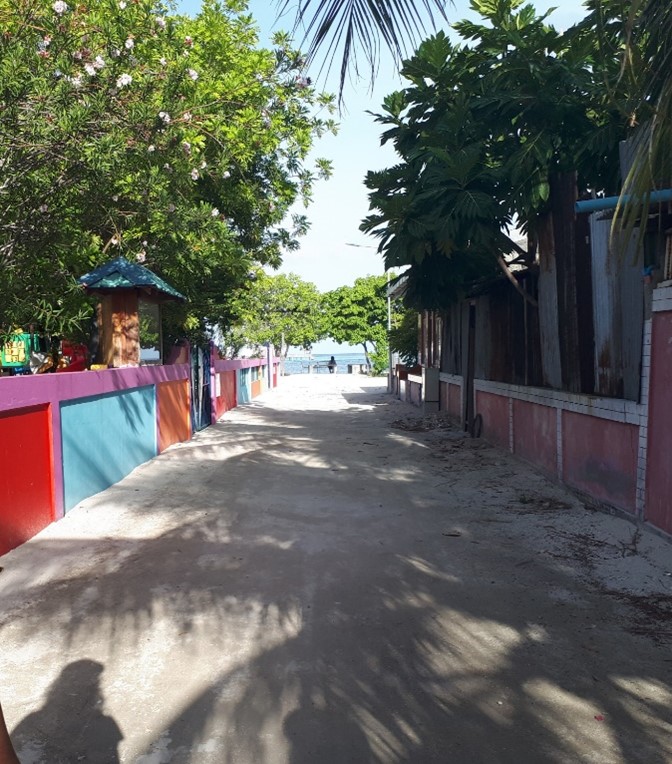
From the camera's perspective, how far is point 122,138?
7414mm

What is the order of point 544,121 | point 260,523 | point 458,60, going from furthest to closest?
1. point 458,60
2. point 544,121
3. point 260,523

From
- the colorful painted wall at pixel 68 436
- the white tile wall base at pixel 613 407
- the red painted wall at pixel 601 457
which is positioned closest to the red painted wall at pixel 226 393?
the colorful painted wall at pixel 68 436

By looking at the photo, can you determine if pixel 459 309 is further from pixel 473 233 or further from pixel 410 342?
pixel 410 342

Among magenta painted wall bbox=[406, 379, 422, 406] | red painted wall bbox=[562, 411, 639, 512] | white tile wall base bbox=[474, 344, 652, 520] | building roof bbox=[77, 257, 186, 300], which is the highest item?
building roof bbox=[77, 257, 186, 300]

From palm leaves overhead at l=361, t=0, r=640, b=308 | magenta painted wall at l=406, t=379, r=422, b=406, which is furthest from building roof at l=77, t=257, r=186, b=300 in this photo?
magenta painted wall at l=406, t=379, r=422, b=406

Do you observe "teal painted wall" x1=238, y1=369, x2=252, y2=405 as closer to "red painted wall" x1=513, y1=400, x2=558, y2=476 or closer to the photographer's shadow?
"red painted wall" x1=513, y1=400, x2=558, y2=476

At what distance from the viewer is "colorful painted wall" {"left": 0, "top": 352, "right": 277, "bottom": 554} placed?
6066 millimetres

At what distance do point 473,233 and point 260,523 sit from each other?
17.3ft

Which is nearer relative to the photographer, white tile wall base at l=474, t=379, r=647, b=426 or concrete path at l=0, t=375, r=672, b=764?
concrete path at l=0, t=375, r=672, b=764

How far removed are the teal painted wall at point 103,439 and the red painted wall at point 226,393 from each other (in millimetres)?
8690

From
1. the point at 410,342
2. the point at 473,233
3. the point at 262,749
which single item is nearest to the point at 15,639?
the point at 262,749

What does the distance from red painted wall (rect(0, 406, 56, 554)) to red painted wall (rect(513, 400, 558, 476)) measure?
246 inches

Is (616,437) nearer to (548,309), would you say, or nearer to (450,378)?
(548,309)

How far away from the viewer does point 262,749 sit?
298cm
